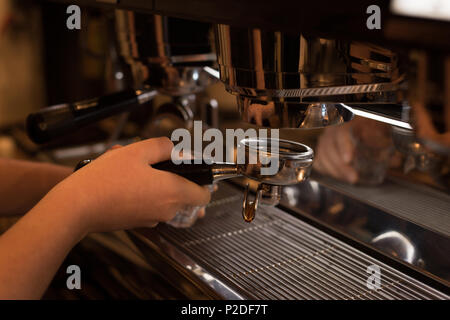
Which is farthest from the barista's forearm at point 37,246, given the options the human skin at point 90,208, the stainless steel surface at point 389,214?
the stainless steel surface at point 389,214

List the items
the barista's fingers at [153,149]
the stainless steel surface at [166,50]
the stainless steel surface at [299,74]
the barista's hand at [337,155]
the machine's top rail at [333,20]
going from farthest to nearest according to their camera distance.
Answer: the barista's hand at [337,155] < the stainless steel surface at [166,50] < the barista's fingers at [153,149] < the stainless steel surface at [299,74] < the machine's top rail at [333,20]

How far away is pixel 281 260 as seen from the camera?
0.62 metres

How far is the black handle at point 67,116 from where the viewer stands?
67 cm

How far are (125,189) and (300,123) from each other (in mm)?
218

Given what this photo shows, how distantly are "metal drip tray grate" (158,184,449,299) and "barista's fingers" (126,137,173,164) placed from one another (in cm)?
14

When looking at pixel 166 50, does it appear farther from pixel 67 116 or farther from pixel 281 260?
pixel 281 260

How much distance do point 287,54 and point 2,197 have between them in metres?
0.52

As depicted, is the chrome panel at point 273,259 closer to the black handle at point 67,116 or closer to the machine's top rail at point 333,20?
the black handle at point 67,116

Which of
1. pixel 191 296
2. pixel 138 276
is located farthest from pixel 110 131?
→ pixel 191 296

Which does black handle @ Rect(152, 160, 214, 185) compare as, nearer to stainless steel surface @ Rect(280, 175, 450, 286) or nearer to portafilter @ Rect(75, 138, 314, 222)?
portafilter @ Rect(75, 138, 314, 222)

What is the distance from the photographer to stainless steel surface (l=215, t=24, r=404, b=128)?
0.45 metres

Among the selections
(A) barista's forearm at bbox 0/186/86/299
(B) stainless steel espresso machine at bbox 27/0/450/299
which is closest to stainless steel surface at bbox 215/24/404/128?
(B) stainless steel espresso machine at bbox 27/0/450/299

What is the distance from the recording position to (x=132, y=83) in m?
0.84
